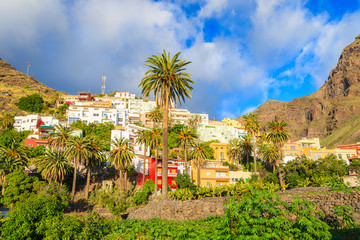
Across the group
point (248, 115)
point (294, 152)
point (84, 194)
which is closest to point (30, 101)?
point (84, 194)

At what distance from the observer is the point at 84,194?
55250 mm

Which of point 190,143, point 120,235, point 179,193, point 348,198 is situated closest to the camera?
point 120,235

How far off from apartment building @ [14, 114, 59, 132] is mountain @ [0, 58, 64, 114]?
67.6 feet

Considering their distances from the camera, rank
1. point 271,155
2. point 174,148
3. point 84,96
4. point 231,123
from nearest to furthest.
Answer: point 271,155 < point 174,148 < point 84,96 < point 231,123

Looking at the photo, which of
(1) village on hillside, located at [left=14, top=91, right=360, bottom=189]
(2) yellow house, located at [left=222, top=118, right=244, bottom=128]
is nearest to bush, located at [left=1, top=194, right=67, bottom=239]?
(1) village on hillside, located at [left=14, top=91, right=360, bottom=189]

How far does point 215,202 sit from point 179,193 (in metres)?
11.8

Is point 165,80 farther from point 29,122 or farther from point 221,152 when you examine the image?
point 29,122

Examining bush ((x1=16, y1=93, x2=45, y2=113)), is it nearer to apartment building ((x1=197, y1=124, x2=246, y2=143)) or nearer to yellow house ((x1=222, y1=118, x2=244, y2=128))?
apartment building ((x1=197, y1=124, x2=246, y2=143))

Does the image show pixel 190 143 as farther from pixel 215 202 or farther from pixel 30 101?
pixel 30 101

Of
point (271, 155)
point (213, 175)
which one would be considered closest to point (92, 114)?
point (213, 175)

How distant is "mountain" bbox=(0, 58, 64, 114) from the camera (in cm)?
11279

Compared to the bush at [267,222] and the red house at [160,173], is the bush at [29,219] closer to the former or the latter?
the bush at [267,222]

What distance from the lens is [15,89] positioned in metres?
138

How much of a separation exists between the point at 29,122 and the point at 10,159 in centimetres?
4166
